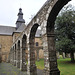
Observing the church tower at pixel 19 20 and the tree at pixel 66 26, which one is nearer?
the tree at pixel 66 26

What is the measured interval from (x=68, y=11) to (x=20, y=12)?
22180 millimetres

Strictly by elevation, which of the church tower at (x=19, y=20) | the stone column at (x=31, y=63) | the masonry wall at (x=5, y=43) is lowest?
the stone column at (x=31, y=63)

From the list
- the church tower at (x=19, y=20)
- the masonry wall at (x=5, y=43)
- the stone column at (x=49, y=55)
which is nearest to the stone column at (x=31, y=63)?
the stone column at (x=49, y=55)

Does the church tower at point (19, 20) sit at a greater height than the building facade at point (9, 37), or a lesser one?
greater

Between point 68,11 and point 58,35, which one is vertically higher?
point 68,11

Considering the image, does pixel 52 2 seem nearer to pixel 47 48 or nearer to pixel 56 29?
pixel 47 48

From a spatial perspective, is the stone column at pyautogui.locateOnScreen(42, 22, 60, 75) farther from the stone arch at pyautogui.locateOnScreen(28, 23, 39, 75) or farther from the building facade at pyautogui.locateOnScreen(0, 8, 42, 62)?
the building facade at pyautogui.locateOnScreen(0, 8, 42, 62)

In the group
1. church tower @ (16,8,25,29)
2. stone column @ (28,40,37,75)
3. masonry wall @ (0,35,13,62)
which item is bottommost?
stone column @ (28,40,37,75)

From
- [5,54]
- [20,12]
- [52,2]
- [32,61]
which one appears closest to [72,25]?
[32,61]

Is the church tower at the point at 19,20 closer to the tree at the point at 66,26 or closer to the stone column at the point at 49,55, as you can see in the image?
the tree at the point at 66,26

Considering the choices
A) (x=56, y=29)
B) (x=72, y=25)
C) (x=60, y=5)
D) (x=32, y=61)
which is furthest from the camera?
(x=56, y=29)

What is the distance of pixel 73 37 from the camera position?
43.0 ft

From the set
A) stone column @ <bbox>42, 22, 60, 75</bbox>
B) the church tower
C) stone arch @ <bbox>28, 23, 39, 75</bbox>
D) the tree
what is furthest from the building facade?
stone column @ <bbox>42, 22, 60, 75</bbox>

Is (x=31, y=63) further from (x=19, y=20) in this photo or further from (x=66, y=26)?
(x=19, y=20)
